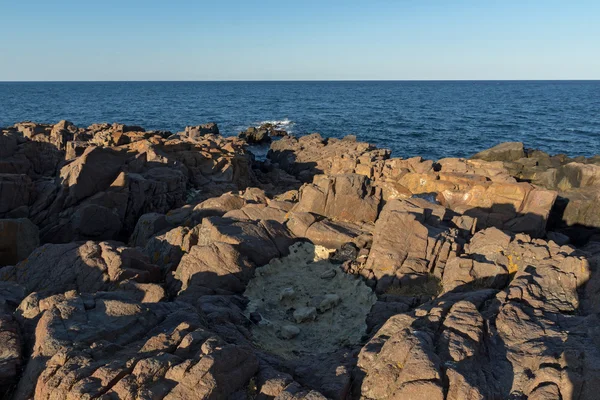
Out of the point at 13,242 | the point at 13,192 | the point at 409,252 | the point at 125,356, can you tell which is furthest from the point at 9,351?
the point at 13,192

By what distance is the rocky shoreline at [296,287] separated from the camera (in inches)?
301

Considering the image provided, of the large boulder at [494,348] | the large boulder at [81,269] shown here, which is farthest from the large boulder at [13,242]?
the large boulder at [494,348]

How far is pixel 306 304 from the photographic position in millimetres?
13820

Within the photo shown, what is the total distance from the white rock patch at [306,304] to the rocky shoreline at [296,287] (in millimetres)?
64

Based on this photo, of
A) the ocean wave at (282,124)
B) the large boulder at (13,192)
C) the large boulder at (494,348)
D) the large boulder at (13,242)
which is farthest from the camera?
the ocean wave at (282,124)

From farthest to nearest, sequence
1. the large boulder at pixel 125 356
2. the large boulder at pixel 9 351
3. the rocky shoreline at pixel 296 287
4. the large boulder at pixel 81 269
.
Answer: the large boulder at pixel 81 269
the large boulder at pixel 9 351
the rocky shoreline at pixel 296 287
the large boulder at pixel 125 356

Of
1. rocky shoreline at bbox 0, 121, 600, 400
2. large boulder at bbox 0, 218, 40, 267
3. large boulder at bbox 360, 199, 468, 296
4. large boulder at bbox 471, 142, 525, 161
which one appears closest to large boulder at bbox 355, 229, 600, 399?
rocky shoreline at bbox 0, 121, 600, 400

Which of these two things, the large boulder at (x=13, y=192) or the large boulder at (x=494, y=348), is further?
the large boulder at (x=13, y=192)

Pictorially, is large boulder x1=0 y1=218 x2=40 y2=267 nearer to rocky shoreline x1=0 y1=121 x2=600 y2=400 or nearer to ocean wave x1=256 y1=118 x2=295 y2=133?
rocky shoreline x1=0 y1=121 x2=600 y2=400

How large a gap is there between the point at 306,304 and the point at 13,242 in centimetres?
1309

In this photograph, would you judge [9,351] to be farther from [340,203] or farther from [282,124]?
[282,124]

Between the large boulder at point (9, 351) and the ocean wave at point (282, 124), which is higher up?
the ocean wave at point (282, 124)

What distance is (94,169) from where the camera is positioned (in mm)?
24031

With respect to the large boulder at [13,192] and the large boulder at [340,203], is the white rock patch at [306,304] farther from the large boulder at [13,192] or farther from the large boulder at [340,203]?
the large boulder at [13,192]
